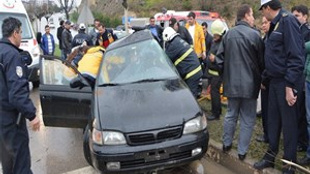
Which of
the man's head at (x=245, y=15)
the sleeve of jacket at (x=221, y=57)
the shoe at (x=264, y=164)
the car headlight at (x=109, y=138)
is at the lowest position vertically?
the shoe at (x=264, y=164)

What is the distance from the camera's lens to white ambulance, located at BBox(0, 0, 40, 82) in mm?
8922

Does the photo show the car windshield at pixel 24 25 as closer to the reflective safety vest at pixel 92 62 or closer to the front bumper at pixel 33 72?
the front bumper at pixel 33 72

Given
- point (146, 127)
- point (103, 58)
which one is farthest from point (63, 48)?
point (146, 127)

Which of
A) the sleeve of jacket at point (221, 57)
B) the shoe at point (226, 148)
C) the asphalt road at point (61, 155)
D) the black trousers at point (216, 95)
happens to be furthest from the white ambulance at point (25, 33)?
the shoe at point (226, 148)

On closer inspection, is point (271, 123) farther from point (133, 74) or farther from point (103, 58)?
point (103, 58)

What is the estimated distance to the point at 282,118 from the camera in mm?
3521

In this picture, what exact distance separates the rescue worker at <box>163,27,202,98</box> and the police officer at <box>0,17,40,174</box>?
2515 millimetres

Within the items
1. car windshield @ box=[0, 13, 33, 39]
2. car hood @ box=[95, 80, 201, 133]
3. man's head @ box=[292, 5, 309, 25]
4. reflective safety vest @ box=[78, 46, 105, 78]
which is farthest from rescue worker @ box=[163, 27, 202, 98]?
car windshield @ box=[0, 13, 33, 39]

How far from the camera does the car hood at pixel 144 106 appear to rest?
135 inches

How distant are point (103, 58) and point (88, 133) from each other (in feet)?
4.11

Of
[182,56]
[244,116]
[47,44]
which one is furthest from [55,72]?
[47,44]

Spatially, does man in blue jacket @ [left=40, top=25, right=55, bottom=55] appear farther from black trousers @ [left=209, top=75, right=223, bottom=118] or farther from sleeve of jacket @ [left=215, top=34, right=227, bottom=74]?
sleeve of jacket @ [left=215, top=34, right=227, bottom=74]

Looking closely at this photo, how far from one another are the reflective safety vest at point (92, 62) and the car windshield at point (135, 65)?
24cm

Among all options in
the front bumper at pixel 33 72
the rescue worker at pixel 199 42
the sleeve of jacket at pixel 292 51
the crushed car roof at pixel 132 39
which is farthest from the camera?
the front bumper at pixel 33 72
